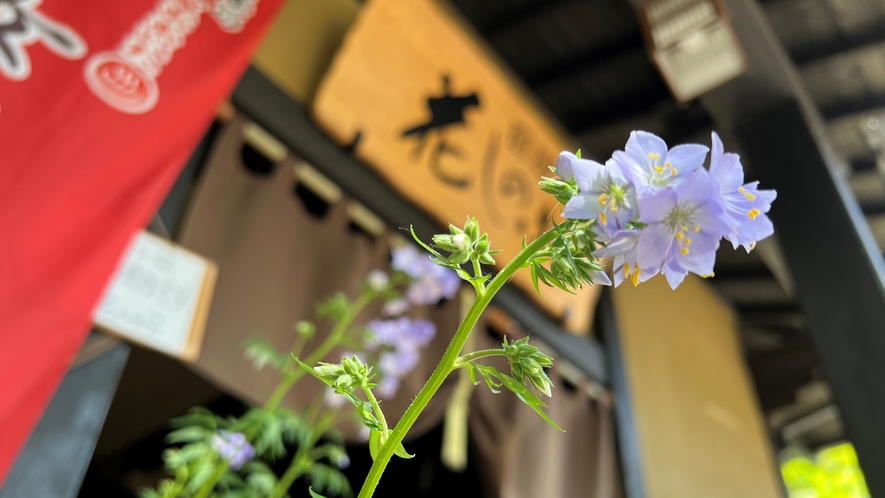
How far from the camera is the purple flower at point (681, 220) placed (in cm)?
37

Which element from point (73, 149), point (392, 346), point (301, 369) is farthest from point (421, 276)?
point (73, 149)

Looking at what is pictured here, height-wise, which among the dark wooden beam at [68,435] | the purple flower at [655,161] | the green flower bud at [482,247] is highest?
the purple flower at [655,161]

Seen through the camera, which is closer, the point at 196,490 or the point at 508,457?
the point at 196,490

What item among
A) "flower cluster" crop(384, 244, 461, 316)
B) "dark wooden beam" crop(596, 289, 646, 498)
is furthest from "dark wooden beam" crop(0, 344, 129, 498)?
"dark wooden beam" crop(596, 289, 646, 498)

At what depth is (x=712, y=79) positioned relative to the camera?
192cm

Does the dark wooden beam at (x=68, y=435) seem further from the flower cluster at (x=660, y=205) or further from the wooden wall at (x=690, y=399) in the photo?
the wooden wall at (x=690, y=399)

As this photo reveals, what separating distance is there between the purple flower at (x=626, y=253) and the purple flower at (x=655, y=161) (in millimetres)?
37

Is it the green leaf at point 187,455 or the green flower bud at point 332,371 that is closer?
the green flower bud at point 332,371

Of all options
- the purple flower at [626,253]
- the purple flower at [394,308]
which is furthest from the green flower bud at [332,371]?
the purple flower at [394,308]

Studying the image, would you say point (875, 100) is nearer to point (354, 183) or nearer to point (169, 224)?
point (354, 183)

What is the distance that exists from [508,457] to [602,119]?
70.6 inches

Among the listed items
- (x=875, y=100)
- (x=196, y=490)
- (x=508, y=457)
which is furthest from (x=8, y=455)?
(x=875, y=100)

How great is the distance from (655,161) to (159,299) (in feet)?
3.96

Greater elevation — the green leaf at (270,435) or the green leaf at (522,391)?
the green leaf at (522,391)
